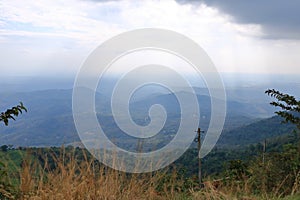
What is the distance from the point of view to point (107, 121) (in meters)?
5.18

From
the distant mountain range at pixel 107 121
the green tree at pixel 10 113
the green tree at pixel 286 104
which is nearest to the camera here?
the green tree at pixel 10 113

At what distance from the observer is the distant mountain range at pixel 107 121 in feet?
16.5

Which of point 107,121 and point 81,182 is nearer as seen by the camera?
point 81,182

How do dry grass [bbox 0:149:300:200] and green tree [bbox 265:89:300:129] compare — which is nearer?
dry grass [bbox 0:149:300:200]

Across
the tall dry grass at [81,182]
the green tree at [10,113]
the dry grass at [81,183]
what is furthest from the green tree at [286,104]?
the green tree at [10,113]

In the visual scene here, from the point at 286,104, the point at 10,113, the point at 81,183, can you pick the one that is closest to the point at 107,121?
the point at 10,113

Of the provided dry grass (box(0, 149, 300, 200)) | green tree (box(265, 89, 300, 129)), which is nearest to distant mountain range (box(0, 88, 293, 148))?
dry grass (box(0, 149, 300, 200))

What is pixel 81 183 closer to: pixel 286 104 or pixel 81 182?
pixel 81 182

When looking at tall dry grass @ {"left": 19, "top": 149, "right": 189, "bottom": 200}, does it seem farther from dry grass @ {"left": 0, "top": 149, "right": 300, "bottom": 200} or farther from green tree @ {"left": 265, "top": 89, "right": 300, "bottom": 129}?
green tree @ {"left": 265, "top": 89, "right": 300, "bottom": 129}

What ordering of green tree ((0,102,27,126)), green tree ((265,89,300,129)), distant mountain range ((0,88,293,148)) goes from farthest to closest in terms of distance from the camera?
green tree ((265,89,300,129)) → distant mountain range ((0,88,293,148)) → green tree ((0,102,27,126))

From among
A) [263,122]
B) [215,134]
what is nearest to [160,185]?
[215,134]

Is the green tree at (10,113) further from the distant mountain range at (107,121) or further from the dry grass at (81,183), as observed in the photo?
the dry grass at (81,183)

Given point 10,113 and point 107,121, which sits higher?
point 10,113

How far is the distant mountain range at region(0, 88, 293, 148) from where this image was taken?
199 inches
